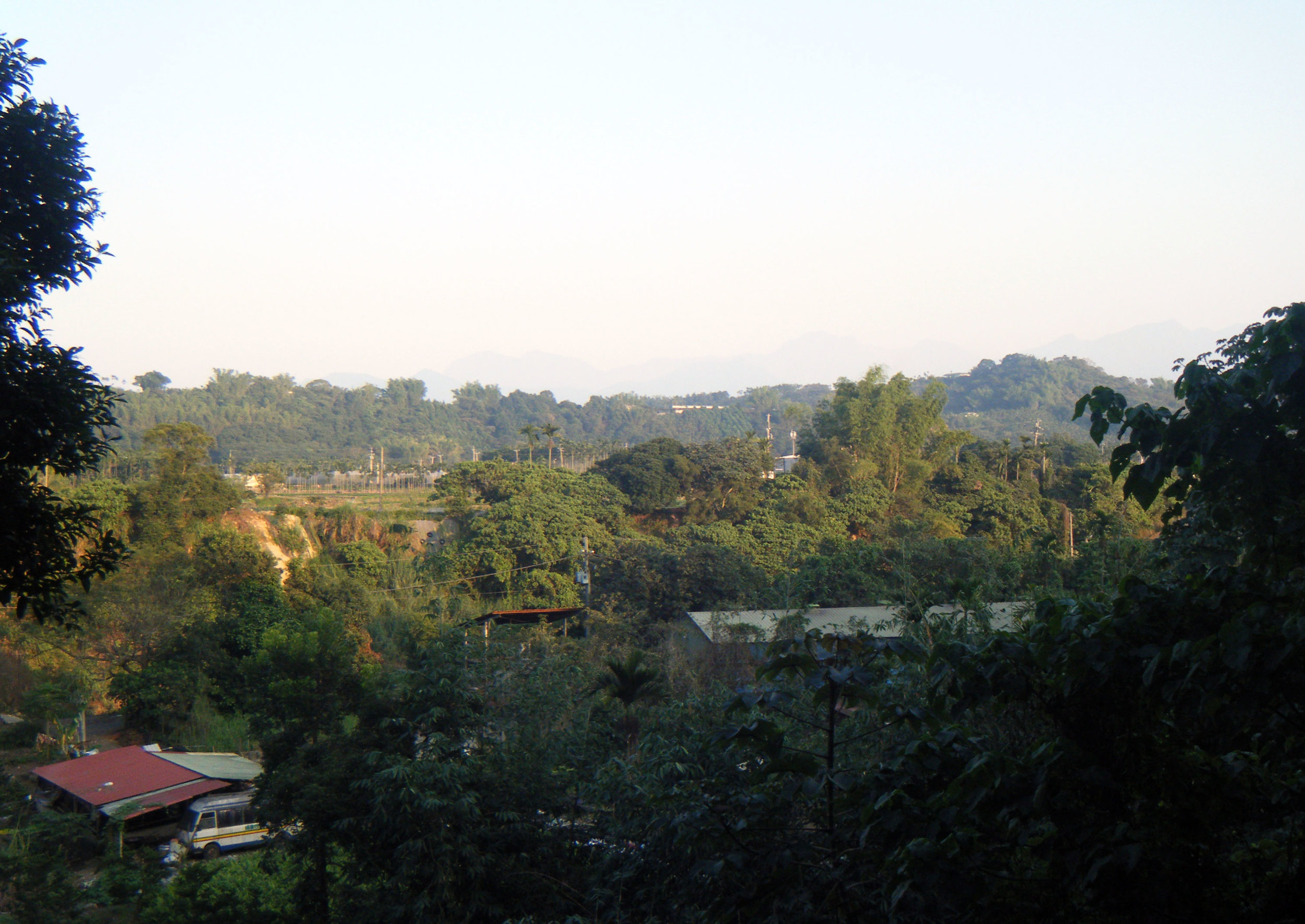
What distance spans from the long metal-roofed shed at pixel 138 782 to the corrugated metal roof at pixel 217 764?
13 mm

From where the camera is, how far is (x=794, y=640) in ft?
7.99

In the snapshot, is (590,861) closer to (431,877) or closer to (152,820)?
(431,877)

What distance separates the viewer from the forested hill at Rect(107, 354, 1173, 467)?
5694 centimetres

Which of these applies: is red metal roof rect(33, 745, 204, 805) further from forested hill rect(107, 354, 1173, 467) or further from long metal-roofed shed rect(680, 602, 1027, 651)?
forested hill rect(107, 354, 1173, 467)

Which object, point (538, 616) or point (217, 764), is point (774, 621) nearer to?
point (538, 616)

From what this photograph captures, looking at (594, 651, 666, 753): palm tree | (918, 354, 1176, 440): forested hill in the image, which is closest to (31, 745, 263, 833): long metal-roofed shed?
(594, 651, 666, 753): palm tree

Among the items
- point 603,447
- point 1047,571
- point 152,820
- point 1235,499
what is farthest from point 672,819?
point 603,447

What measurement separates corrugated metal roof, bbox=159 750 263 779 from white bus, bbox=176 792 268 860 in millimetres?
514

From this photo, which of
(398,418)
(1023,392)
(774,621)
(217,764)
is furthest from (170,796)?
(1023,392)

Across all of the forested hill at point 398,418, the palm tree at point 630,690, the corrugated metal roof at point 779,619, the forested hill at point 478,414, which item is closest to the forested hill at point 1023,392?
the forested hill at point 478,414

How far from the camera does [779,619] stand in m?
13.3

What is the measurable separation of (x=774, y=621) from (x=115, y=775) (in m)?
9.64

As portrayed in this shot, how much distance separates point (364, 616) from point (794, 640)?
18413 millimetres

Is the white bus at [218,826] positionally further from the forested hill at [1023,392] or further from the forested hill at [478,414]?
the forested hill at [1023,392]
